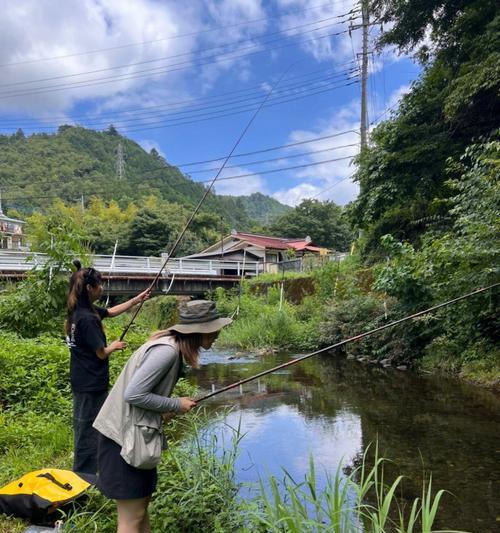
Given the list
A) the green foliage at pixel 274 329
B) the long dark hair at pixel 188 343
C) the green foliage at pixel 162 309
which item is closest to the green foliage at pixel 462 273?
the green foliage at pixel 274 329

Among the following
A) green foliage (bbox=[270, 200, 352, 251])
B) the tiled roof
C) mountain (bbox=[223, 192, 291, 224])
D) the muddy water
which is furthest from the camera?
mountain (bbox=[223, 192, 291, 224])

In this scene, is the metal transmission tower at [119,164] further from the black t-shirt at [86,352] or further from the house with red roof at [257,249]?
the black t-shirt at [86,352]

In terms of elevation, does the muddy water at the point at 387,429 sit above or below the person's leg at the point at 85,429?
below

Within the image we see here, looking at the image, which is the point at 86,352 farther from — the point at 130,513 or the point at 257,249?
the point at 257,249

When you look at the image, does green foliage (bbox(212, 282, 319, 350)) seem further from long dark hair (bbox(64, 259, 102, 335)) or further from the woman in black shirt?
long dark hair (bbox(64, 259, 102, 335))

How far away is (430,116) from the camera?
12.0m

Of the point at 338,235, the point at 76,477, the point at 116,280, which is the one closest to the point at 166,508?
the point at 76,477

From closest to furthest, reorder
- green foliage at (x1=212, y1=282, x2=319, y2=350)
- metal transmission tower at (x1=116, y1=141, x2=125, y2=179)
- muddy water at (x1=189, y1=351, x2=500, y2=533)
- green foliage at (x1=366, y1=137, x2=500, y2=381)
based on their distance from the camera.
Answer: muddy water at (x1=189, y1=351, x2=500, y2=533), green foliage at (x1=366, y1=137, x2=500, y2=381), green foliage at (x1=212, y1=282, x2=319, y2=350), metal transmission tower at (x1=116, y1=141, x2=125, y2=179)

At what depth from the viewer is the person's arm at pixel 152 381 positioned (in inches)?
76.8

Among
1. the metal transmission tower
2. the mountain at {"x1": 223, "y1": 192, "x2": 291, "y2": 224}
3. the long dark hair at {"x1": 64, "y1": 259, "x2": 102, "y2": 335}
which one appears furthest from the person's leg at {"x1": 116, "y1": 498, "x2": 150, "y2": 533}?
the mountain at {"x1": 223, "y1": 192, "x2": 291, "y2": 224}

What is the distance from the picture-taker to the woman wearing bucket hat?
1.98 meters

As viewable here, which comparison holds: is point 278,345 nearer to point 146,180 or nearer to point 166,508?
point 166,508

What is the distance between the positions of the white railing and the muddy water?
9641 mm

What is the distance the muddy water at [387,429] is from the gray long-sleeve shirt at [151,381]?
2.54 meters
